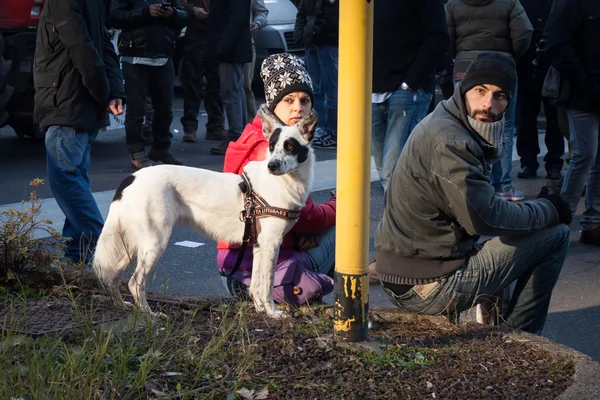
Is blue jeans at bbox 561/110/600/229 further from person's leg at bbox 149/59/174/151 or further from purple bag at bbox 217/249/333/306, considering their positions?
person's leg at bbox 149/59/174/151

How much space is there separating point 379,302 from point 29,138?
728 centimetres

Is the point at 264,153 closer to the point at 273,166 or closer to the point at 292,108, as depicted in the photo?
the point at 292,108

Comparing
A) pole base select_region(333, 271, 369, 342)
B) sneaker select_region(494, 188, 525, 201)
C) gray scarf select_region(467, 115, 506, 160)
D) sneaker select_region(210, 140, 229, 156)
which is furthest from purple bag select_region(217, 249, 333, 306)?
sneaker select_region(210, 140, 229, 156)

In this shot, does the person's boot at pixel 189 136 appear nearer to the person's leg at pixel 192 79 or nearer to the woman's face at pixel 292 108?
the person's leg at pixel 192 79

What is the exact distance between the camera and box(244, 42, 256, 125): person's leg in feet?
37.9

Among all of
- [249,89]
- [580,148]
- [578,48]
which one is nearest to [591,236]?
[580,148]

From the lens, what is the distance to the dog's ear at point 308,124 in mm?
4168

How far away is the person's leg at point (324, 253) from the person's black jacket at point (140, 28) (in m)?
5.16

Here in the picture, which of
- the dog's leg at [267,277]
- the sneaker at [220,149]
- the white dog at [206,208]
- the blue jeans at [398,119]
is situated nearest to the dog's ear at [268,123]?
the white dog at [206,208]

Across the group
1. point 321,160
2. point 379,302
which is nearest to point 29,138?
point 321,160

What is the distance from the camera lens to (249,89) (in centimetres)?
1196

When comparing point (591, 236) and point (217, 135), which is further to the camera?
point (217, 135)

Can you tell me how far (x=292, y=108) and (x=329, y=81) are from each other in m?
6.88

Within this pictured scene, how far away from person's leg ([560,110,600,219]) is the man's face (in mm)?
3348
